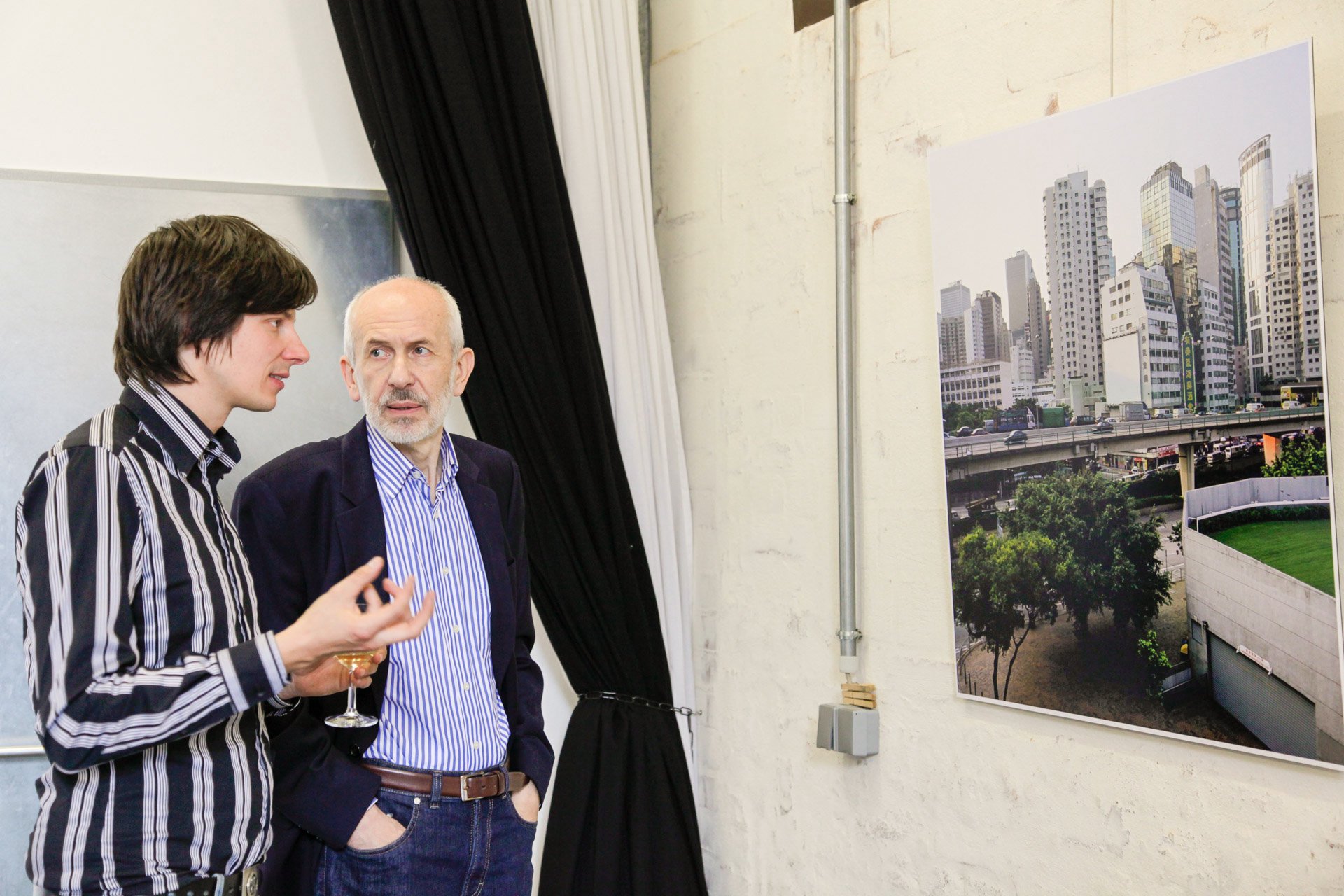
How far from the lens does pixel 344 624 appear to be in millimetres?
1255

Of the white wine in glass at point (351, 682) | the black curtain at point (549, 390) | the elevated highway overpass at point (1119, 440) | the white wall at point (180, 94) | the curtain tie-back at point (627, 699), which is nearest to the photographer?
the white wine in glass at point (351, 682)

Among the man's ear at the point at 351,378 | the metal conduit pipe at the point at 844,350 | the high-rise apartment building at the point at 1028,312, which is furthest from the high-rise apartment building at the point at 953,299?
the man's ear at the point at 351,378

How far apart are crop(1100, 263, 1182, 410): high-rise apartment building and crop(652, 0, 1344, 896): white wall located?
0.76 ft

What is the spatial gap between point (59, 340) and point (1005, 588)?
2.16m

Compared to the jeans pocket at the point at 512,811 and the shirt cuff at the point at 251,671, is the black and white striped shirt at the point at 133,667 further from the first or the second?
the jeans pocket at the point at 512,811

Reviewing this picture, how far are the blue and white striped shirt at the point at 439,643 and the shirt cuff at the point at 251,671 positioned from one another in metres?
0.61

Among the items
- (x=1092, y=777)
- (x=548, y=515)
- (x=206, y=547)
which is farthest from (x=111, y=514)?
(x=1092, y=777)

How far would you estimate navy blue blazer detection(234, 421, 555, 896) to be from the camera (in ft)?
5.82

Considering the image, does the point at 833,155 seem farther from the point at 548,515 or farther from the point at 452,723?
the point at 452,723

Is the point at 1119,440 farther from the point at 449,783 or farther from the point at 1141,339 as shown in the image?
the point at 449,783

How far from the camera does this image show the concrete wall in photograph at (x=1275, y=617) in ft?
5.27

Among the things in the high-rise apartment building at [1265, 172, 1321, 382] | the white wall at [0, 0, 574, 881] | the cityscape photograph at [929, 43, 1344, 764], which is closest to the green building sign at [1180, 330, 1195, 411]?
the cityscape photograph at [929, 43, 1344, 764]

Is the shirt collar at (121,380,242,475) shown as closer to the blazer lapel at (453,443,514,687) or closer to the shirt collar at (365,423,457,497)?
the shirt collar at (365,423,457,497)

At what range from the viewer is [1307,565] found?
1.63 metres
